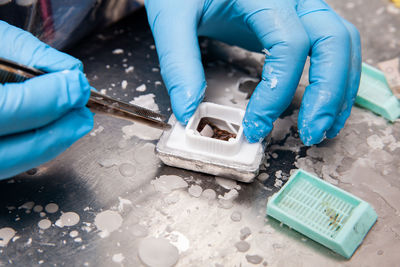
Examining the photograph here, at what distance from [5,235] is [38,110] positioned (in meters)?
0.40

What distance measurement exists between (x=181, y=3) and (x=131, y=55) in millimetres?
425

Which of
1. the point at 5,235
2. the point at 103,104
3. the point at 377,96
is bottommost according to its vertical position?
the point at 5,235

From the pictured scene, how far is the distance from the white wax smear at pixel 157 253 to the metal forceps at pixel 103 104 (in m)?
0.38

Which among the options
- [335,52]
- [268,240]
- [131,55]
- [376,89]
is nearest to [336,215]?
[268,240]

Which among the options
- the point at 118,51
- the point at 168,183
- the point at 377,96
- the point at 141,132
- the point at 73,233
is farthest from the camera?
the point at 118,51

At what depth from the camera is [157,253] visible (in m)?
1.04

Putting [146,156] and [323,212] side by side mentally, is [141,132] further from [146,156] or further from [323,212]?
[323,212]

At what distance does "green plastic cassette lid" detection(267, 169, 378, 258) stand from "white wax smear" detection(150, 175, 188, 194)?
29 centimetres

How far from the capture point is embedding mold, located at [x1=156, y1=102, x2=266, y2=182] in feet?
3.74

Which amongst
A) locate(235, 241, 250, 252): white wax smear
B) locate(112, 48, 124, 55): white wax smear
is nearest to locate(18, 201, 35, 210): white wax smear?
locate(235, 241, 250, 252): white wax smear

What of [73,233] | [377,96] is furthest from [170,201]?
[377,96]

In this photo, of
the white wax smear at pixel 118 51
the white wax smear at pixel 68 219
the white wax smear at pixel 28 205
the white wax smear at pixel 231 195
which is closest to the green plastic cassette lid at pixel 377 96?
the white wax smear at pixel 231 195

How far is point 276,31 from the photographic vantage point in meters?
1.24

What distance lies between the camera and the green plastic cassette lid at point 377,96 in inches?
56.9
